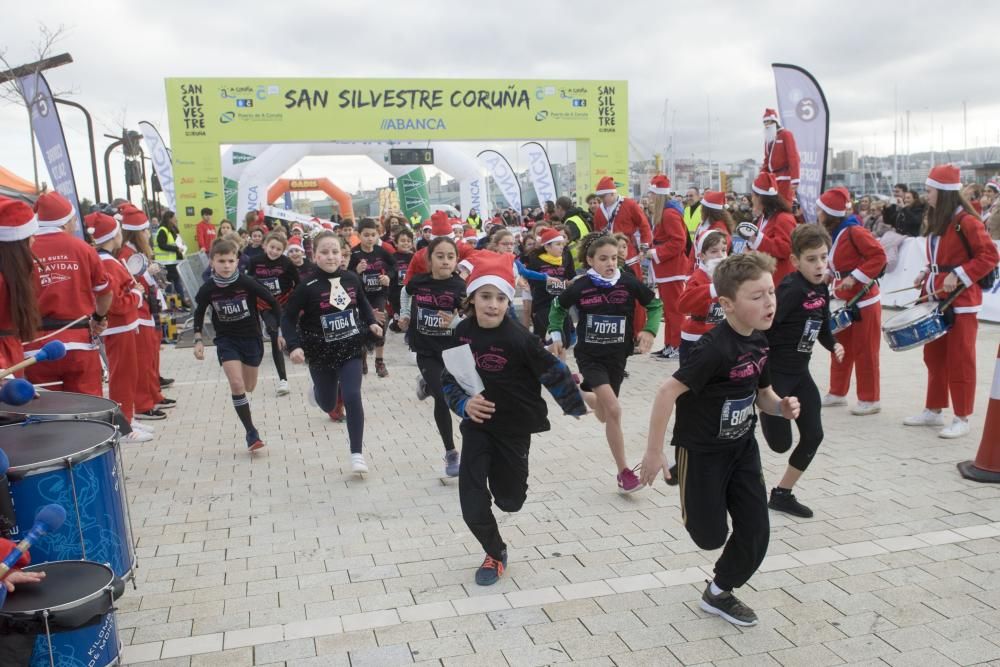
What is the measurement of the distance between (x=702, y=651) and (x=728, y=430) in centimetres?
95

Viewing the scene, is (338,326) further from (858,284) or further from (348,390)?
(858,284)

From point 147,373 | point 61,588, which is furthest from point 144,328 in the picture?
point 61,588

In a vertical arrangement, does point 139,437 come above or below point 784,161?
below

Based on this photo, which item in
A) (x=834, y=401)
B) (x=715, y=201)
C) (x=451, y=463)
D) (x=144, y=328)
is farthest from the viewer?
(x=715, y=201)

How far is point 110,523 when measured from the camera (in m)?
3.32

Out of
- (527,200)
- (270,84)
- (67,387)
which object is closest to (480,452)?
(67,387)

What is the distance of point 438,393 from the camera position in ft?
19.7

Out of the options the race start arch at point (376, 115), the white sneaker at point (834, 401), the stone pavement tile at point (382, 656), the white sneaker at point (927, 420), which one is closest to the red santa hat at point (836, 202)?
the white sneaker at point (834, 401)

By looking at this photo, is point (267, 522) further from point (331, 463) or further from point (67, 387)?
point (67, 387)

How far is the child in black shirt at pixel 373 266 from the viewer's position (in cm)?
1006

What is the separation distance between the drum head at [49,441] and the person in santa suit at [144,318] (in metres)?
4.63

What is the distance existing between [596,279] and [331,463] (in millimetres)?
2653

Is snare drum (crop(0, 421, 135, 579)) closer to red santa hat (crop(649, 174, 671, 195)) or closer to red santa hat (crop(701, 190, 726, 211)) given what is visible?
red santa hat (crop(701, 190, 726, 211))

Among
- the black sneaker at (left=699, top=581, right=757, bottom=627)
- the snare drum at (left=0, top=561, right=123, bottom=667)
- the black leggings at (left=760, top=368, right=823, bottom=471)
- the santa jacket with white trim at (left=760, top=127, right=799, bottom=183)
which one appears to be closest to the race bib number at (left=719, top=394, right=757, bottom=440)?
the black sneaker at (left=699, top=581, right=757, bottom=627)
